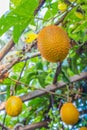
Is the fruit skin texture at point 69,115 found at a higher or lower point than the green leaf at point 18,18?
lower

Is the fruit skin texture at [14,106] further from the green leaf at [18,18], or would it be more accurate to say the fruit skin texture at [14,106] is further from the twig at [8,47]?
the green leaf at [18,18]

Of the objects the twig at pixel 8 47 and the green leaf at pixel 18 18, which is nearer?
the green leaf at pixel 18 18

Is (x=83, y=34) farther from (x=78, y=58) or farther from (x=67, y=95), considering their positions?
(x=67, y=95)

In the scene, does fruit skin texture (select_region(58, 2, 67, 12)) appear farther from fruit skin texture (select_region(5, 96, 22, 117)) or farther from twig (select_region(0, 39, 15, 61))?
fruit skin texture (select_region(5, 96, 22, 117))

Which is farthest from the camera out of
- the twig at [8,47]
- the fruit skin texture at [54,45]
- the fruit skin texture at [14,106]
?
the fruit skin texture at [14,106]

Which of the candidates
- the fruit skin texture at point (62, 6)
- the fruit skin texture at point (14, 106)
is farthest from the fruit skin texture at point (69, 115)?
the fruit skin texture at point (62, 6)

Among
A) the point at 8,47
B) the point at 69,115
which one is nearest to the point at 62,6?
the point at 8,47

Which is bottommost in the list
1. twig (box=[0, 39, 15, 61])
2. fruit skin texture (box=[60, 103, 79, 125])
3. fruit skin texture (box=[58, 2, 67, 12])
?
fruit skin texture (box=[60, 103, 79, 125])

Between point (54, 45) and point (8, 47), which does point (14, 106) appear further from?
point (54, 45)

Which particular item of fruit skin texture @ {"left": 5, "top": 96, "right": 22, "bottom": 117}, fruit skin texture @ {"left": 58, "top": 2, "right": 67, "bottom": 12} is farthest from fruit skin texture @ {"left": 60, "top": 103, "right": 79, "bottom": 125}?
fruit skin texture @ {"left": 58, "top": 2, "right": 67, "bottom": 12}

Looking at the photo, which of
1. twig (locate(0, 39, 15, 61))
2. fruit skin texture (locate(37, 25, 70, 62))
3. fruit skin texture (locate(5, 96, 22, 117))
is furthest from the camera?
fruit skin texture (locate(5, 96, 22, 117))

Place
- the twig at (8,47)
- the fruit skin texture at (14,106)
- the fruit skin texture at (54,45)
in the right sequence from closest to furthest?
the fruit skin texture at (54,45)
the twig at (8,47)
the fruit skin texture at (14,106)

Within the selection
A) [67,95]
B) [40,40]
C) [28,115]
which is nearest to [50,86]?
[67,95]

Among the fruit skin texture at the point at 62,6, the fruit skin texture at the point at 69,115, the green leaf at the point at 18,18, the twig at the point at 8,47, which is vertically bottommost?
the fruit skin texture at the point at 69,115
